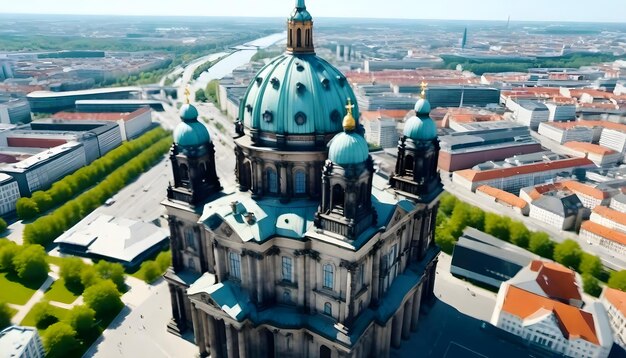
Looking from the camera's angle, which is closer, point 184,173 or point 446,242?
point 184,173

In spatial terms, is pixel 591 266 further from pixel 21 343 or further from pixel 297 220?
pixel 21 343

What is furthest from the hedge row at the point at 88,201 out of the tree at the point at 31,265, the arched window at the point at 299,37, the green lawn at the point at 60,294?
the arched window at the point at 299,37

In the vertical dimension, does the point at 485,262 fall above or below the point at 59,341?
above

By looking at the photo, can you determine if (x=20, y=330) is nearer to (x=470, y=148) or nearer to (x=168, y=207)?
(x=168, y=207)

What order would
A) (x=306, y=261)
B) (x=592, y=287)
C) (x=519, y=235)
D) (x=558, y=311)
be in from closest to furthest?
(x=306, y=261), (x=558, y=311), (x=592, y=287), (x=519, y=235)

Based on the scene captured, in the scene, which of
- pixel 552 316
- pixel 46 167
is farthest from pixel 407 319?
pixel 46 167

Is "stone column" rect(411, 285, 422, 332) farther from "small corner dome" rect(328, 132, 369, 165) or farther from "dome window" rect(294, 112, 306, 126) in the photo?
"dome window" rect(294, 112, 306, 126)
